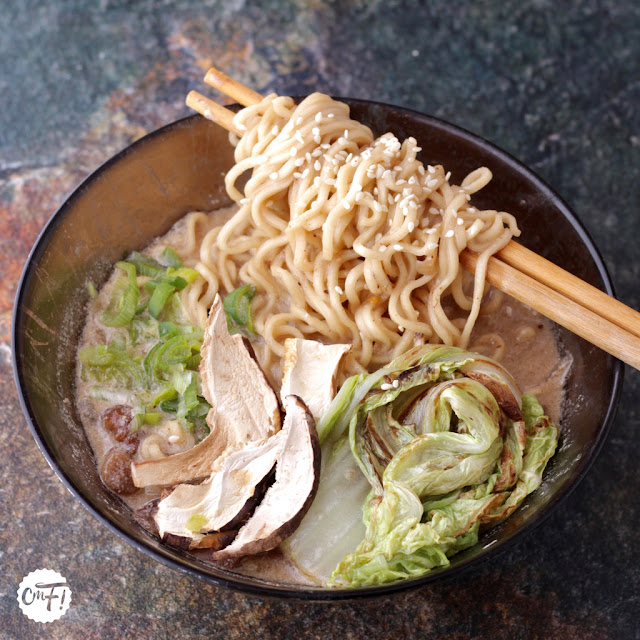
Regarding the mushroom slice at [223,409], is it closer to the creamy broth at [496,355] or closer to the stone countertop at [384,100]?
the creamy broth at [496,355]

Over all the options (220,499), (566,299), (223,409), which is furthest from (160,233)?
(566,299)

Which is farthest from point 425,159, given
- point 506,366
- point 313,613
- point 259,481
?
point 313,613

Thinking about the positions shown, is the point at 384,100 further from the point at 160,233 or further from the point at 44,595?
the point at 44,595

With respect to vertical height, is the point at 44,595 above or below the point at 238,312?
below

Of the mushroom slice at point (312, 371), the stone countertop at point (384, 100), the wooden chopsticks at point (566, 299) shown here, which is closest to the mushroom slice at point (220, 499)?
the mushroom slice at point (312, 371)

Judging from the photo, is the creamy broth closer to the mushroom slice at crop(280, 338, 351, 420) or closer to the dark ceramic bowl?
the dark ceramic bowl

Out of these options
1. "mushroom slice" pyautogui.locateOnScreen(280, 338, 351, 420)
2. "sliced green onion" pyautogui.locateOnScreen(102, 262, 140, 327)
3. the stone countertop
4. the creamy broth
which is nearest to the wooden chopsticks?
the creamy broth
